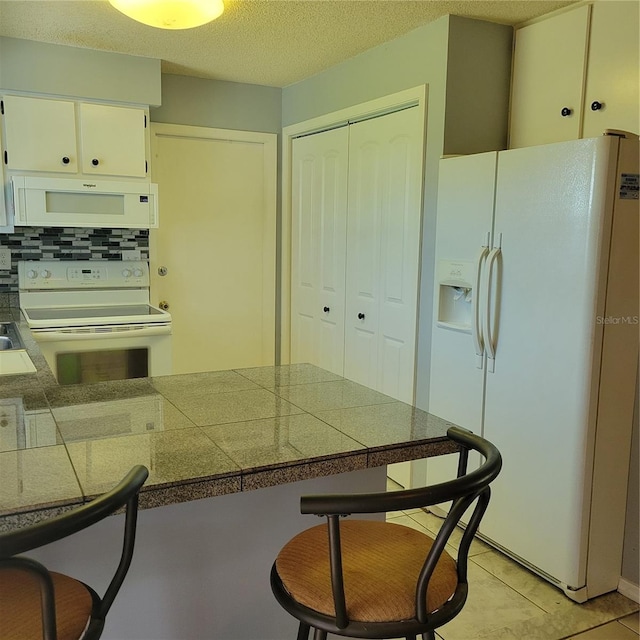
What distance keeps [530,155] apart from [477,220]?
0.36m

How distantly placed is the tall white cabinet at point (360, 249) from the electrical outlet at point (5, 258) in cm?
174

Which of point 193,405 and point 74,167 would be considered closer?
point 193,405

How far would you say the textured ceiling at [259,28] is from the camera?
2600mm

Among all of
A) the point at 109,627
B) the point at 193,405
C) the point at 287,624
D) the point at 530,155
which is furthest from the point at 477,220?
the point at 109,627

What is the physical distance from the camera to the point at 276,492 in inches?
60.6

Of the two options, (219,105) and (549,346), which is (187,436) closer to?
(549,346)

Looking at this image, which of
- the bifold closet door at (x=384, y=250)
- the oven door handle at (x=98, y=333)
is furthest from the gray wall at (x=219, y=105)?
the oven door handle at (x=98, y=333)

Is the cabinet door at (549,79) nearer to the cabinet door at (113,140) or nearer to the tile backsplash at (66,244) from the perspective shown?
the cabinet door at (113,140)

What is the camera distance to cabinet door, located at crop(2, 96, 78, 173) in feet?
10.3

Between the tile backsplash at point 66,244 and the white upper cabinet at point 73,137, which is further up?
the white upper cabinet at point 73,137

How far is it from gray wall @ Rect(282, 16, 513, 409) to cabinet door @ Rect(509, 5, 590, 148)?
7cm

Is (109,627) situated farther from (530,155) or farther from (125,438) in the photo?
(530,155)

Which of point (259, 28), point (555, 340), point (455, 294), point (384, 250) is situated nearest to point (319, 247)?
point (384, 250)

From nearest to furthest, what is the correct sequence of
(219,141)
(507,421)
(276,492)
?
(276,492), (507,421), (219,141)
